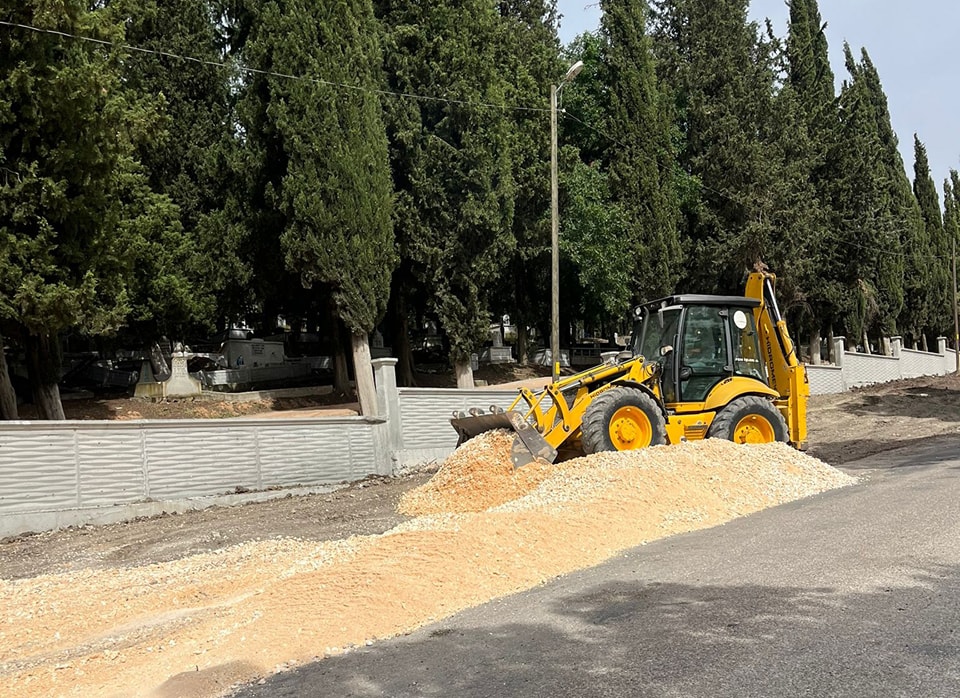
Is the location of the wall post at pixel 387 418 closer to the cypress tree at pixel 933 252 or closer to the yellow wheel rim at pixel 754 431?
the yellow wheel rim at pixel 754 431

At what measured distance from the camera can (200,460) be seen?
12984 mm

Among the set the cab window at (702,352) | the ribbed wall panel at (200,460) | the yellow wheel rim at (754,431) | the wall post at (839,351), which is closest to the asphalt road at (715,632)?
the yellow wheel rim at (754,431)

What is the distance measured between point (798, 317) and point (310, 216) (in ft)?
79.5

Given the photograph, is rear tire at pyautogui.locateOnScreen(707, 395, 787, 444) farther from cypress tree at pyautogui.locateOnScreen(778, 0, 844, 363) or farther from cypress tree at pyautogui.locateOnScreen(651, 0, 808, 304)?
cypress tree at pyautogui.locateOnScreen(778, 0, 844, 363)

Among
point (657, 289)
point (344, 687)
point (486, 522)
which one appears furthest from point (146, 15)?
→ point (344, 687)

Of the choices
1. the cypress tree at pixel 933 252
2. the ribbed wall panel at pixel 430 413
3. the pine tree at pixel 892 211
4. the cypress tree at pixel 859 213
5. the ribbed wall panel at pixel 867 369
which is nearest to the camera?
the ribbed wall panel at pixel 430 413

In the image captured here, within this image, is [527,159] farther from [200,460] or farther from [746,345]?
[200,460]

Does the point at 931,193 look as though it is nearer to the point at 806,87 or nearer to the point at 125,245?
the point at 806,87

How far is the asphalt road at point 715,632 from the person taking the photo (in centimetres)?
418

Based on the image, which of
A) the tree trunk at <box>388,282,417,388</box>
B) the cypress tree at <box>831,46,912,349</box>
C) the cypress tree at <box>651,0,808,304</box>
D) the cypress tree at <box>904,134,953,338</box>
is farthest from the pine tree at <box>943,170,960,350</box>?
the tree trunk at <box>388,282,417,388</box>

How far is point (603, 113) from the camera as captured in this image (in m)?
32.5

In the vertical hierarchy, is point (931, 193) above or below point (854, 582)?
above

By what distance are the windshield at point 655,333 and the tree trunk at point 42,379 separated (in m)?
13.1

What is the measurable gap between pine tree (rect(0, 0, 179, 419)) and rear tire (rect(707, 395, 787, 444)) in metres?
12.0
